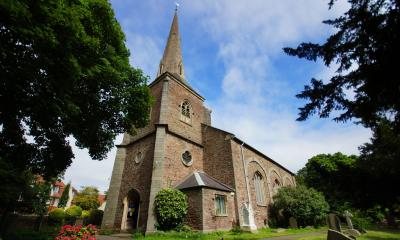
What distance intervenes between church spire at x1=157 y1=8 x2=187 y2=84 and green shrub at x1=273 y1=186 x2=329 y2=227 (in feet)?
51.6

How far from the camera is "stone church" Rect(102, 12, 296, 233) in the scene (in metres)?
15.2

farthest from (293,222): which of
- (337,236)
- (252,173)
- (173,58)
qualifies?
(173,58)

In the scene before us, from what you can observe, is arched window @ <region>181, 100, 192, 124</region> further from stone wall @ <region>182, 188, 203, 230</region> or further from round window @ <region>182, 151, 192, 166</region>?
stone wall @ <region>182, 188, 203, 230</region>

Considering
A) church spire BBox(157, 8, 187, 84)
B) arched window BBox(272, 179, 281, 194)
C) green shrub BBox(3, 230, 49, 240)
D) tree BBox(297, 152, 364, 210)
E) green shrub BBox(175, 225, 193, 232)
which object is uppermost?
church spire BBox(157, 8, 187, 84)

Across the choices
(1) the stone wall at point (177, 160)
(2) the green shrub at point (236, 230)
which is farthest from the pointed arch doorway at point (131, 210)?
(2) the green shrub at point (236, 230)

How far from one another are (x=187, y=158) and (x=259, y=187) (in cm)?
821

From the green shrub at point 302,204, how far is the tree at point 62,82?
14753mm

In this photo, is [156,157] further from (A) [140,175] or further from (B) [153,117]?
(B) [153,117]

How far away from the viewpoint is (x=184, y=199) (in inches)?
589

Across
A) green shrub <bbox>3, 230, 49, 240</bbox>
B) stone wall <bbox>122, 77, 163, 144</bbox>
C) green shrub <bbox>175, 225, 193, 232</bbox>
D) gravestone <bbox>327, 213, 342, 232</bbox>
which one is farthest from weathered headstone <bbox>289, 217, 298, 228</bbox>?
green shrub <bbox>3, 230, 49, 240</bbox>

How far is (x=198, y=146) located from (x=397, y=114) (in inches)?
688

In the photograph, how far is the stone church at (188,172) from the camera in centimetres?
1518

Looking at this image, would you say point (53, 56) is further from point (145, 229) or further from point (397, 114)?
point (145, 229)

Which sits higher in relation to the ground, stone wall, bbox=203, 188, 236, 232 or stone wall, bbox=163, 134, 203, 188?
stone wall, bbox=163, 134, 203, 188
